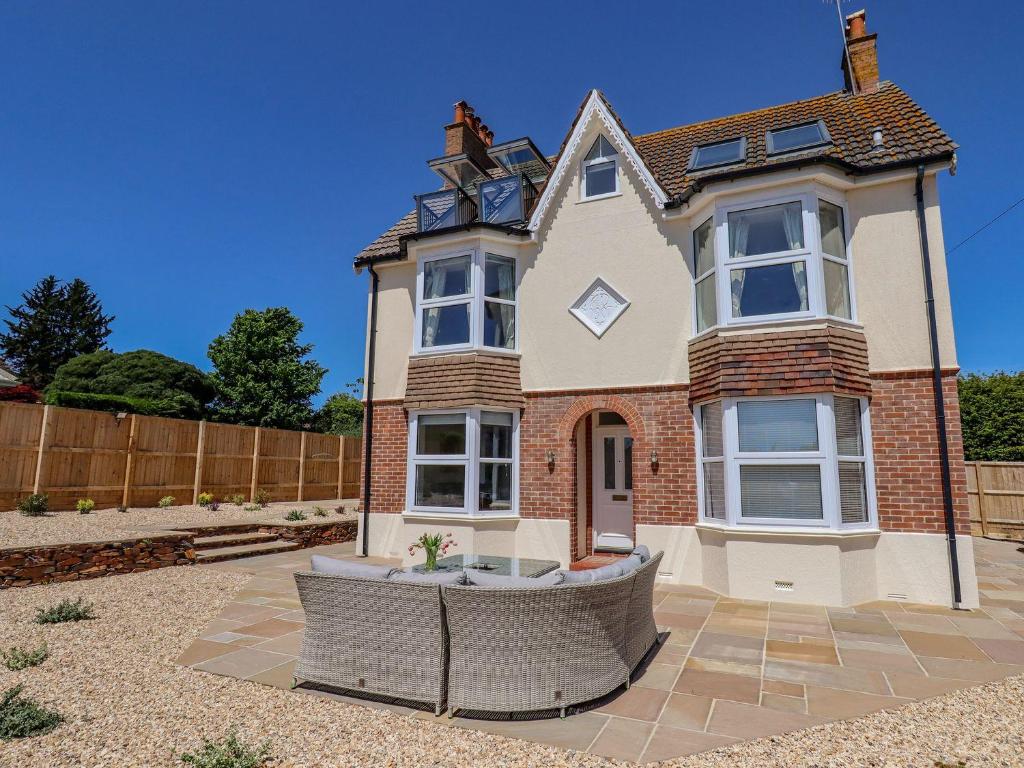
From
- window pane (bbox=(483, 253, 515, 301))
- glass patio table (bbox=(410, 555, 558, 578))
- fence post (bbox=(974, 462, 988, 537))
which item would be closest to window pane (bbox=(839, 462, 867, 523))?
glass patio table (bbox=(410, 555, 558, 578))

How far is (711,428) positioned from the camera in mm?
8367

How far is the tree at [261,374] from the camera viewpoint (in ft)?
93.4

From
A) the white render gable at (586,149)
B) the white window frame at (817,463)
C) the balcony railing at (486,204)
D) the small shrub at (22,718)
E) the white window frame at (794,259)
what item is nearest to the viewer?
the small shrub at (22,718)

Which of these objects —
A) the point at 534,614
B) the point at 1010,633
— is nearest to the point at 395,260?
the point at 534,614

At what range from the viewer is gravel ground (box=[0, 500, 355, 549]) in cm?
986

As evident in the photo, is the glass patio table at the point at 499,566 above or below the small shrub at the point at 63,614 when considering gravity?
above

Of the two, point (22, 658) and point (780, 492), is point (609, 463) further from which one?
point (22, 658)

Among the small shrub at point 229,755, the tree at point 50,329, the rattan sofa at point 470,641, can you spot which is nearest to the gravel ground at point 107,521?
the rattan sofa at point 470,641

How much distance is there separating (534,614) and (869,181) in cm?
812

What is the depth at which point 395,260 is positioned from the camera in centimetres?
1109

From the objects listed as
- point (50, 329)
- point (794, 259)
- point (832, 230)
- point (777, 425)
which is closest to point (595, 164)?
point (794, 259)

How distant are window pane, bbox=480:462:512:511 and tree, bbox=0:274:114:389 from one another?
1566 inches

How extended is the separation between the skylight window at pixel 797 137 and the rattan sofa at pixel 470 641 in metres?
8.21

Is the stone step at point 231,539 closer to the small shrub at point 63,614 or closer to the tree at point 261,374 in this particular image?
the small shrub at point 63,614
